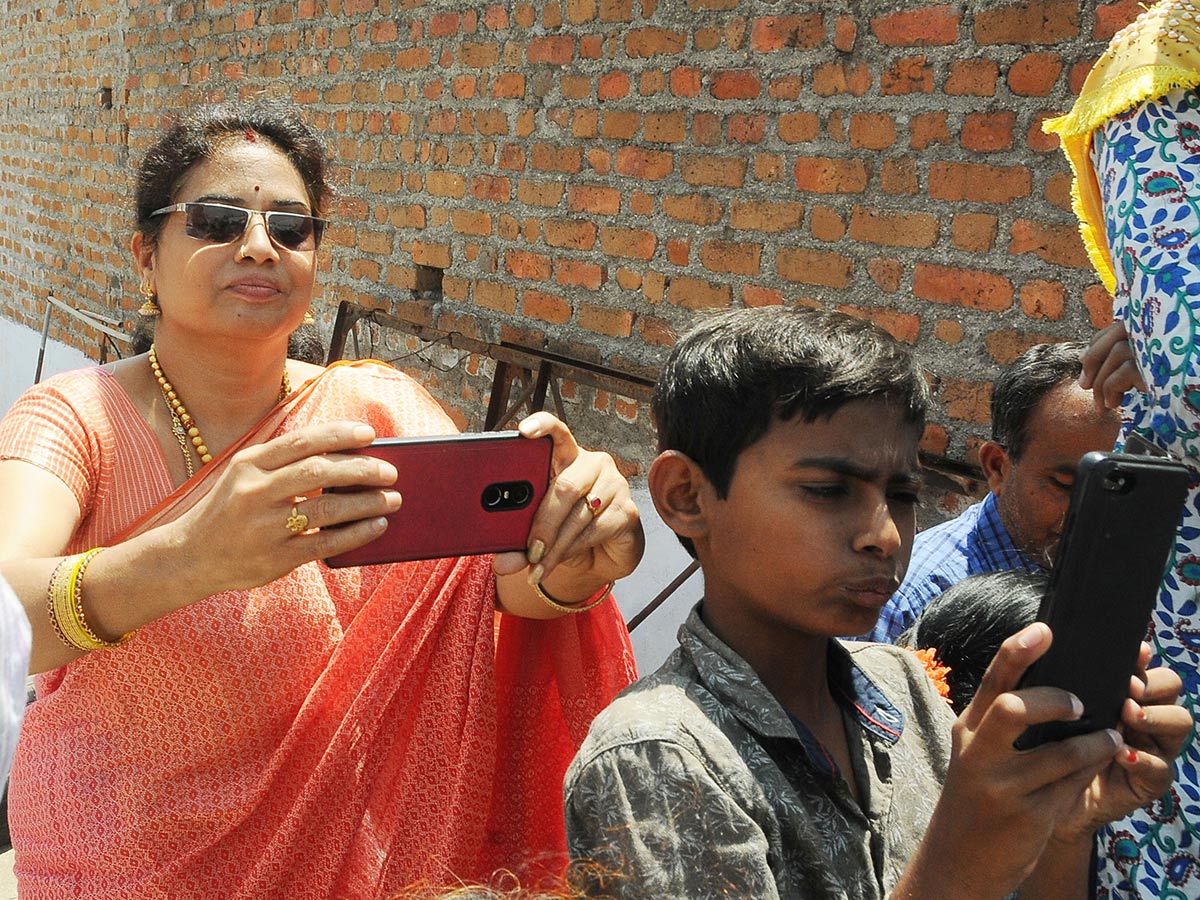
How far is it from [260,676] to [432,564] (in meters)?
0.31

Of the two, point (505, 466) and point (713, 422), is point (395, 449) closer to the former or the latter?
point (505, 466)

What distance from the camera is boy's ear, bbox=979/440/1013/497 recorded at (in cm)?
252

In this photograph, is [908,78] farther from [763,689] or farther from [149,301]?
[763,689]

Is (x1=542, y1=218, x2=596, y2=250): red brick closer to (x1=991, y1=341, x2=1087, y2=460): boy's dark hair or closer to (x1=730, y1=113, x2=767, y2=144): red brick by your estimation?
(x1=730, y1=113, x2=767, y2=144): red brick

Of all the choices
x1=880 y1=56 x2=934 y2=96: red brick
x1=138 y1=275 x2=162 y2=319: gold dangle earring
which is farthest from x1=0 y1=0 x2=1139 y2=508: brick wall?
x1=138 y1=275 x2=162 y2=319: gold dangle earring

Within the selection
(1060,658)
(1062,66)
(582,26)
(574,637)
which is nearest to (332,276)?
(582,26)

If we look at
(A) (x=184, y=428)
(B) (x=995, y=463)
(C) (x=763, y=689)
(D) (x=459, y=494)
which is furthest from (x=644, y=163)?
(C) (x=763, y=689)

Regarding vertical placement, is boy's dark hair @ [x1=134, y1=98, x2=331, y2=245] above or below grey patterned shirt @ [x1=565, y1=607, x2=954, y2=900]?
above

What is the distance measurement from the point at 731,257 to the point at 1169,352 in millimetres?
2184

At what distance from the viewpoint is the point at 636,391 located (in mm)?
3871

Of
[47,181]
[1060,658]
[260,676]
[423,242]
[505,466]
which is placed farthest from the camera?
[47,181]

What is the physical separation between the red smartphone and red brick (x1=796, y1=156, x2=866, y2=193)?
1.88 m

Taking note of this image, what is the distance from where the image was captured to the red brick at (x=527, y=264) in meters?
4.32

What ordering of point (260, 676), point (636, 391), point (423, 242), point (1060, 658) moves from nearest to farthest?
point (1060, 658) < point (260, 676) < point (636, 391) < point (423, 242)
